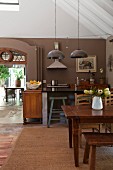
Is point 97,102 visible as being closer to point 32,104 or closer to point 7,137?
point 7,137

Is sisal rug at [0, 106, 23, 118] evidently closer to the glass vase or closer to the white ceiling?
the white ceiling

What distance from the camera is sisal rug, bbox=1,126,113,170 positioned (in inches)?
140

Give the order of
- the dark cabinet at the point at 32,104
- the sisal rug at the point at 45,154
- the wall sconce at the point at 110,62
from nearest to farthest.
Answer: the sisal rug at the point at 45,154 → the dark cabinet at the point at 32,104 → the wall sconce at the point at 110,62

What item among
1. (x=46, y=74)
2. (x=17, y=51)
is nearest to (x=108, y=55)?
(x=46, y=74)

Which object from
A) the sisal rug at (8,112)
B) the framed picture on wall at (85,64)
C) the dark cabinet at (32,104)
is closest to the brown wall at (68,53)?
the framed picture on wall at (85,64)

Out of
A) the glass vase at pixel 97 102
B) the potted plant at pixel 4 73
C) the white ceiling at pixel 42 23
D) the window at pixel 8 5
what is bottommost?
the glass vase at pixel 97 102

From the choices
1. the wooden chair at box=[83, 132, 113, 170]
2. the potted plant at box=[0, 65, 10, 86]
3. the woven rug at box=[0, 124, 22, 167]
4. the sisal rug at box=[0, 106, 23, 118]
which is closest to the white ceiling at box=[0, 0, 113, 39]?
the sisal rug at box=[0, 106, 23, 118]

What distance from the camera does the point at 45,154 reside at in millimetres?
4117

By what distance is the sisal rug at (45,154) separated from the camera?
140 inches

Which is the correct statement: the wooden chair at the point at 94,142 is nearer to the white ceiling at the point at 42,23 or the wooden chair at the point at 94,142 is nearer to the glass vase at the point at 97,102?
the glass vase at the point at 97,102

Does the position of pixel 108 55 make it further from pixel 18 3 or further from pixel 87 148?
pixel 87 148

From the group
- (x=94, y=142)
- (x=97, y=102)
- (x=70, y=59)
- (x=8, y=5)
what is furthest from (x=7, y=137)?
(x=8, y=5)

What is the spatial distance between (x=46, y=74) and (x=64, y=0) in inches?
111

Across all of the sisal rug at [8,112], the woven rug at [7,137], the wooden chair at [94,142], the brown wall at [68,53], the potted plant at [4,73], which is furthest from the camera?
the potted plant at [4,73]
